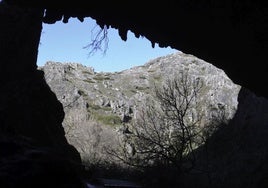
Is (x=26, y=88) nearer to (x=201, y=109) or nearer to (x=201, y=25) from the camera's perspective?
(x=201, y=109)

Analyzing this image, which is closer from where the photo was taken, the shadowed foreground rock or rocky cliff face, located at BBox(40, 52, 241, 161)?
the shadowed foreground rock

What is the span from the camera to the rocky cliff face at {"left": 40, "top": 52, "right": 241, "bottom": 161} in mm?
106938

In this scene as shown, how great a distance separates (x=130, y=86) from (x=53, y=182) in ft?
430

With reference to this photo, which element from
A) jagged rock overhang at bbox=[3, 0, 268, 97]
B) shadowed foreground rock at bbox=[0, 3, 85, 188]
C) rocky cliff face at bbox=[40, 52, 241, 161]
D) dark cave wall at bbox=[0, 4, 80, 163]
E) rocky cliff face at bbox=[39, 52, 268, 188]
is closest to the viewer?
jagged rock overhang at bbox=[3, 0, 268, 97]

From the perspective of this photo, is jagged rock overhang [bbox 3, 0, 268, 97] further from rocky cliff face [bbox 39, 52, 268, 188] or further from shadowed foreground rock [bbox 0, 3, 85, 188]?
rocky cliff face [bbox 39, 52, 268, 188]

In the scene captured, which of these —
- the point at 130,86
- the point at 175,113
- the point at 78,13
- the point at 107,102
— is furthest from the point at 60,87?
the point at 78,13

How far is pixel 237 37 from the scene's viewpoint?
933 centimetres

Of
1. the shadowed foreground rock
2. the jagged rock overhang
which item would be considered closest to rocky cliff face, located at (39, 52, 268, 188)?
the shadowed foreground rock

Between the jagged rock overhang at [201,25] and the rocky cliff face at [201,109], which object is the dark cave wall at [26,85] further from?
the jagged rock overhang at [201,25]

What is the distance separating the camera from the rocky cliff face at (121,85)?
107 metres

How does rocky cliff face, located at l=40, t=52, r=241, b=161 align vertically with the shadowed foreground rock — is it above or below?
above

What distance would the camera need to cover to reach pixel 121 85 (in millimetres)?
141375

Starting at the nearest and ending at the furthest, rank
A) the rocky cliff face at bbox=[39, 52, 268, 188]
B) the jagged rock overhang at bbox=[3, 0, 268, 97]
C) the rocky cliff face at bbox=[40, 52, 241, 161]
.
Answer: the jagged rock overhang at bbox=[3, 0, 268, 97] < the rocky cliff face at bbox=[39, 52, 268, 188] < the rocky cliff face at bbox=[40, 52, 241, 161]

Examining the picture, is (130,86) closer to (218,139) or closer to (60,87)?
(60,87)
